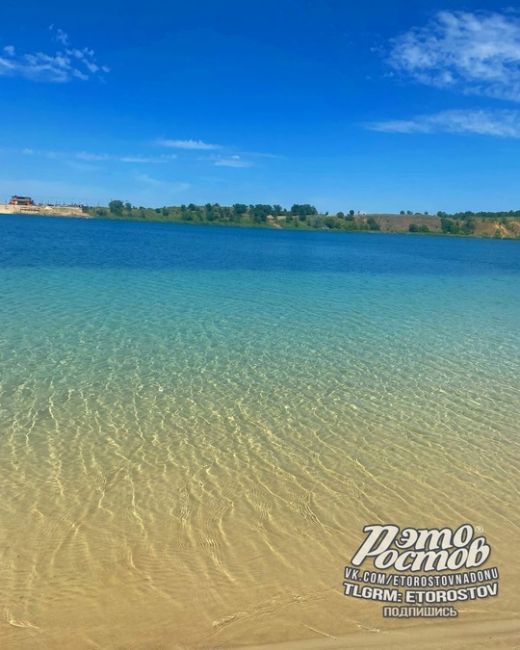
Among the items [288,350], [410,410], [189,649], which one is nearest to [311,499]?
[189,649]

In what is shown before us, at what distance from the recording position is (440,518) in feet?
22.2

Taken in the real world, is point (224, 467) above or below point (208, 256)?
below

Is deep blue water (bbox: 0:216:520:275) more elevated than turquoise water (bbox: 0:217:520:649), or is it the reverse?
deep blue water (bbox: 0:216:520:275)

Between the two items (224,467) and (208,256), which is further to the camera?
(208,256)

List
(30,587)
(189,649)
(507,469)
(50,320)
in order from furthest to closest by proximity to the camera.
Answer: (50,320) → (507,469) → (30,587) → (189,649)

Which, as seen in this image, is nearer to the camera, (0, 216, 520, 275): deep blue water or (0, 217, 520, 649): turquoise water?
(0, 217, 520, 649): turquoise water

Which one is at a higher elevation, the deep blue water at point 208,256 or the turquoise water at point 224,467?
the deep blue water at point 208,256

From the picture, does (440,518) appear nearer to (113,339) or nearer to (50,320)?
(113,339)

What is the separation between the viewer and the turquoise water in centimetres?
510

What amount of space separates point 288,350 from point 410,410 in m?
5.04

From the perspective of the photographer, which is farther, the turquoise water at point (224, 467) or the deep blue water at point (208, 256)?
the deep blue water at point (208, 256)

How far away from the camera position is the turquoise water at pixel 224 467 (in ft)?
16.7

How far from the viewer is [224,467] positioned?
26.1 feet

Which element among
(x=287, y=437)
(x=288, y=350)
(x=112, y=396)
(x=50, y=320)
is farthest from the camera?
(x=50, y=320)
